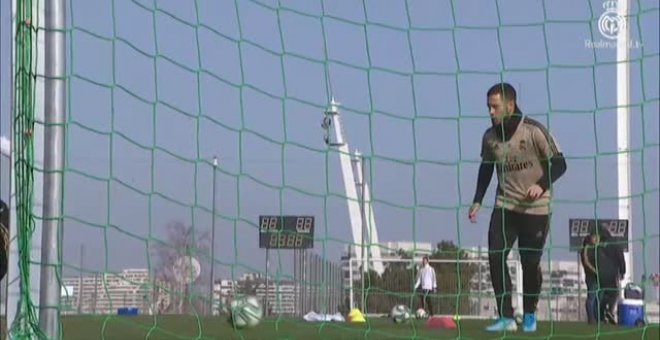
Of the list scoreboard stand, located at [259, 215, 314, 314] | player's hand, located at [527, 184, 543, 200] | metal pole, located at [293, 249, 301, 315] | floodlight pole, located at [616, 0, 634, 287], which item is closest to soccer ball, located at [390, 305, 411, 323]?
metal pole, located at [293, 249, 301, 315]

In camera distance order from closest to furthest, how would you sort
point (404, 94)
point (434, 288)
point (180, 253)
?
point (404, 94) < point (180, 253) < point (434, 288)

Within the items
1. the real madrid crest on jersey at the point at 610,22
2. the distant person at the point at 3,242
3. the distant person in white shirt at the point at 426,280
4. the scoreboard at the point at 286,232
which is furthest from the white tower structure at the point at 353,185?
the distant person in white shirt at the point at 426,280

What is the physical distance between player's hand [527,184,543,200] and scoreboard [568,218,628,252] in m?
0.66

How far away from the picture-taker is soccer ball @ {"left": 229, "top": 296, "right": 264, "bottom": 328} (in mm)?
5996

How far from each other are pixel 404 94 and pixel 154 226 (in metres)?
1.26

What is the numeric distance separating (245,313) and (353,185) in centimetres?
128

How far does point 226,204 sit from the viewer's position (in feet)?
14.3

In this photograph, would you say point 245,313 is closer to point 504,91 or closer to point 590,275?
point 504,91

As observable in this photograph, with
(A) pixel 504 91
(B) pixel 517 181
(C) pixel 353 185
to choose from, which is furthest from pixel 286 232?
(A) pixel 504 91

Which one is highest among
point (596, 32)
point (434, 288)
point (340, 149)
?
point (596, 32)

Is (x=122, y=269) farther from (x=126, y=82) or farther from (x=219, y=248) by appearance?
(x=126, y=82)

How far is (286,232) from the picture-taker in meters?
5.82

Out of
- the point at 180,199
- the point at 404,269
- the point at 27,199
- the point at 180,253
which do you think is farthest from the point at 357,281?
the point at 27,199

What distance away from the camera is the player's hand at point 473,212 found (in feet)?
17.3
